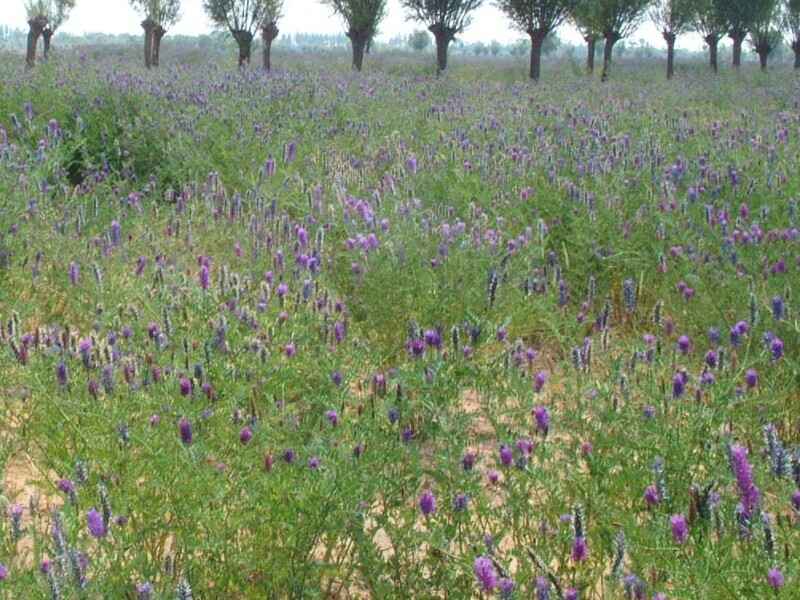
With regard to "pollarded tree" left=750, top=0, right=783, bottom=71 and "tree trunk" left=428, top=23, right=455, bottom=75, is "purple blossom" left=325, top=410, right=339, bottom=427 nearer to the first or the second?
"tree trunk" left=428, top=23, right=455, bottom=75

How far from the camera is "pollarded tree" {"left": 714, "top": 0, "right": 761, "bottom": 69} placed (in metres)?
40.0

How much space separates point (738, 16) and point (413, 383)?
42.6m

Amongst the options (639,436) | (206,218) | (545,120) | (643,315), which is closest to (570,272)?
(643,315)

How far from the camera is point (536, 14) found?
28.6 m

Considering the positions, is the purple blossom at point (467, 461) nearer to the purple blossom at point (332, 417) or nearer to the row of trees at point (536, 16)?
the purple blossom at point (332, 417)

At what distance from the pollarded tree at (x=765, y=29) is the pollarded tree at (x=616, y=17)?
9320mm

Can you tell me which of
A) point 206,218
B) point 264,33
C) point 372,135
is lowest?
point 206,218

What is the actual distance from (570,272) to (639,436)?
2.62 m

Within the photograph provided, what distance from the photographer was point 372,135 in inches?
344

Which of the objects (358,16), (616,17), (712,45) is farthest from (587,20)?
(712,45)

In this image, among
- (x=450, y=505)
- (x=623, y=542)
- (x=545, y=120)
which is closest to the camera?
(x=623, y=542)

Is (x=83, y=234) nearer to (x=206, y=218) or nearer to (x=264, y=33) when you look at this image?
(x=206, y=218)

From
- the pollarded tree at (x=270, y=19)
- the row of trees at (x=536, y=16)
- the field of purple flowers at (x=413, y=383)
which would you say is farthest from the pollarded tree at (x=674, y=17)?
the field of purple flowers at (x=413, y=383)

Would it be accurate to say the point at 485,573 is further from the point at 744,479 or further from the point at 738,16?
the point at 738,16
